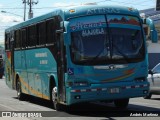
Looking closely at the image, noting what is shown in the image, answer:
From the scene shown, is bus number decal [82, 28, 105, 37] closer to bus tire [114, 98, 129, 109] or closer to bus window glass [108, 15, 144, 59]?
bus window glass [108, 15, 144, 59]

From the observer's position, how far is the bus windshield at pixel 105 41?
1348 centimetres

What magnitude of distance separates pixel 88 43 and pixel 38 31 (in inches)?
154

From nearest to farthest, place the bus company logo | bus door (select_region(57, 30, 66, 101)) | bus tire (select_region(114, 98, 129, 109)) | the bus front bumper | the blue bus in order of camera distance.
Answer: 1. the bus front bumper
2. the blue bus
3. the bus company logo
4. bus door (select_region(57, 30, 66, 101))
5. bus tire (select_region(114, 98, 129, 109))

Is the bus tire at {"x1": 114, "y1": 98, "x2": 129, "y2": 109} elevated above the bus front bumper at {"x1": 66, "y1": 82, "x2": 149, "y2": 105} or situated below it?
below

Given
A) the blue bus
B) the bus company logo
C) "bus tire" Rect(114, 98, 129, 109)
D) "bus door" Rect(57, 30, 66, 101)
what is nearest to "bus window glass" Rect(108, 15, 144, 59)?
the blue bus

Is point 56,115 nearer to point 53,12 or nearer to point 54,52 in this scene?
point 54,52

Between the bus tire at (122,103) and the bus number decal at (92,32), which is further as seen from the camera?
the bus tire at (122,103)

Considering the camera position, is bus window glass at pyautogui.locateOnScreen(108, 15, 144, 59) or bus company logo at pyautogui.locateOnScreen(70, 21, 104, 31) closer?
bus company logo at pyautogui.locateOnScreen(70, 21, 104, 31)

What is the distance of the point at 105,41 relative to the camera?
13641mm

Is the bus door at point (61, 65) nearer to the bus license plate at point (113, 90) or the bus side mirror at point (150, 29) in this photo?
the bus license plate at point (113, 90)

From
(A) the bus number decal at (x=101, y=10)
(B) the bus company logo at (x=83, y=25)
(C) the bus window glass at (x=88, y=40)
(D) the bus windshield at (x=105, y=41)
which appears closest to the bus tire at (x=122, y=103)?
(D) the bus windshield at (x=105, y=41)

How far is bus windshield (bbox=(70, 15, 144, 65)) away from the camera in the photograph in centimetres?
1348

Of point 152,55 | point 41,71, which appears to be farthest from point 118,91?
point 152,55

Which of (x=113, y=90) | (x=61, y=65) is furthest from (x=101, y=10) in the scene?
(x=113, y=90)
